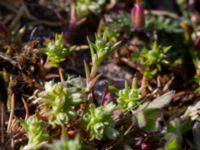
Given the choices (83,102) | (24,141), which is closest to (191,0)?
(83,102)

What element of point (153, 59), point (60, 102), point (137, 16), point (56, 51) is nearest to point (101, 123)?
Answer: point (60, 102)

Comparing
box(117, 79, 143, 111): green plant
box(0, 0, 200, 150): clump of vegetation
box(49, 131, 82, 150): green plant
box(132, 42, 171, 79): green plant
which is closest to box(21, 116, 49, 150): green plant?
box(0, 0, 200, 150): clump of vegetation

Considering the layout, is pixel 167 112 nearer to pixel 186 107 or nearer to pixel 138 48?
pixel 186 107

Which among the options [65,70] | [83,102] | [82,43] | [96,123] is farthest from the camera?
[82,43]

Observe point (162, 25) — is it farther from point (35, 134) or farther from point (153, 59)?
point (35, 134)

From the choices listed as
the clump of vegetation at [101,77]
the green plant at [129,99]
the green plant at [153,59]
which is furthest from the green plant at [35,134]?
the green plant at [153,59]
